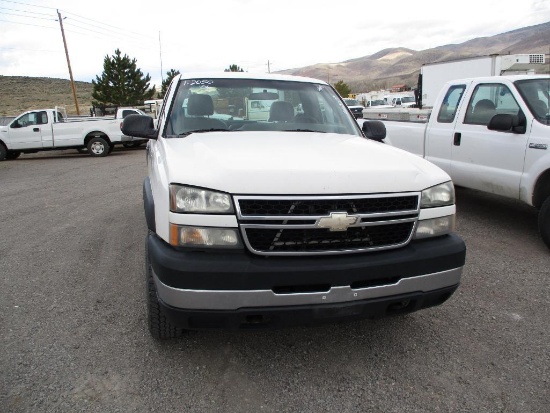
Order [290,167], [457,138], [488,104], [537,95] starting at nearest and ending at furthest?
[290,167], [537,95], [488,104], [457,138]

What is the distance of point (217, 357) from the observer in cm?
288

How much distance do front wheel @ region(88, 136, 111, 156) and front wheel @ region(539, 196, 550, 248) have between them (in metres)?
15.1

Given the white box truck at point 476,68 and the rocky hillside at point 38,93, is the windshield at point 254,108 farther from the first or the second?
the rocky hillside at point 38,93

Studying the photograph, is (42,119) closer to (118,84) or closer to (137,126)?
(137,126)

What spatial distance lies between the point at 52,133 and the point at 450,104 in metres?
14.5

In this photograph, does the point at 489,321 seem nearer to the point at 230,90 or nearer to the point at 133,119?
the point at 230,90

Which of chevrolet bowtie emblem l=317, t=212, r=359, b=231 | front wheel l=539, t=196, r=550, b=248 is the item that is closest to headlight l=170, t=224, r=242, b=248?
chevrolet bowtie emblem l=317, t=212, r=359, b=231

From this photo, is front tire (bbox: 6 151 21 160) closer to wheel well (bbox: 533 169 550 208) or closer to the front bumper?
the front bumper

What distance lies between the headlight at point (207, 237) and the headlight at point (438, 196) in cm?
113

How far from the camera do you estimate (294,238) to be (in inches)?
93.9

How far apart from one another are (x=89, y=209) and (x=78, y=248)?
2249 millimetres

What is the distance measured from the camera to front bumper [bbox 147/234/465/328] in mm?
2268

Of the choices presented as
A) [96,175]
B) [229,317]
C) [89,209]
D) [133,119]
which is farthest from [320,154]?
[96,175]

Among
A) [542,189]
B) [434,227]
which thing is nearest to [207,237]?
[434,227]
